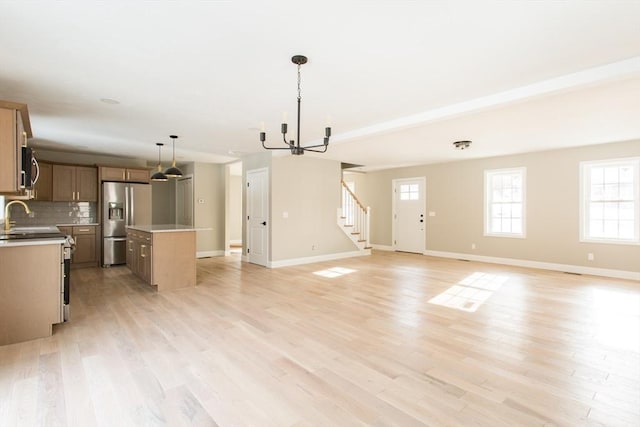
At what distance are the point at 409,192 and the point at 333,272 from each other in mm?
4218

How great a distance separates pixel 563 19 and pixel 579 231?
5.72 m

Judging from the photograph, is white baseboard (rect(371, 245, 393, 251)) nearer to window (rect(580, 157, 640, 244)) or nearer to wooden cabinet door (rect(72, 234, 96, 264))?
window (rect(580, 157, 640, 244))

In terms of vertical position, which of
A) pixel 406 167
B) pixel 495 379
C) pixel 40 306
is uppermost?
pixel 406 167

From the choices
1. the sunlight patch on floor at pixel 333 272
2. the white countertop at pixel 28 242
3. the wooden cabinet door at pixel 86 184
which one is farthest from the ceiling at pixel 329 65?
the sunlight patch on floor at pixel 333 272

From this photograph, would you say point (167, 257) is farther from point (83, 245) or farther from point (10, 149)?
point (83, 245)

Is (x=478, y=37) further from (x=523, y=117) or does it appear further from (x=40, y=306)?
(x=40, y=306)

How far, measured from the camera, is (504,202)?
755cm

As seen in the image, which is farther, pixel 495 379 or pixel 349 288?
pixel 349 288

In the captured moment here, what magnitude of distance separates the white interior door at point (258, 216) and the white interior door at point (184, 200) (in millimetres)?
2144

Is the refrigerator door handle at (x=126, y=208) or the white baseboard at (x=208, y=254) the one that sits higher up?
the refrigerator door handle at (x=126, y=208)

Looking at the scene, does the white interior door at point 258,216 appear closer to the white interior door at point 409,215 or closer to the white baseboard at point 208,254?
the white baseboard at point 208,254

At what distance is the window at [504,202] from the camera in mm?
7266

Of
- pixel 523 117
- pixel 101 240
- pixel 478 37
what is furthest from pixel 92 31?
pixel 101 240

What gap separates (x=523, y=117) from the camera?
439 cm
